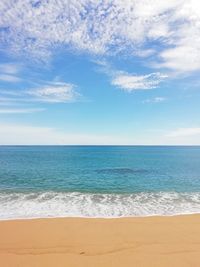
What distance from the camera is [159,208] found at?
1379 centimetres

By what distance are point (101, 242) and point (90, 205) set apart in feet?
20.6

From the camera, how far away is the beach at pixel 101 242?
22.9 feet

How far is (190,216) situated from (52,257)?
293 inches

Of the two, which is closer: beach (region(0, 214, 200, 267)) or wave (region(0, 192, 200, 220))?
beach (region(0, 214, 200, 267))

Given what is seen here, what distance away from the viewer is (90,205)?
14.5 meters

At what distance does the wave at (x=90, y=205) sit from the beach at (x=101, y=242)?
1.47 m

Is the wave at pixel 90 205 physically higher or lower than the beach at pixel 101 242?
lower

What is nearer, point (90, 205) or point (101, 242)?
point (101, 242)

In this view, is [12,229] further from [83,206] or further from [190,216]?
[190,216]

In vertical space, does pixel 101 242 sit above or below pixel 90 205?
above

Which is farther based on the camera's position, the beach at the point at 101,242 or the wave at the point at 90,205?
the wave at the point at 90,205

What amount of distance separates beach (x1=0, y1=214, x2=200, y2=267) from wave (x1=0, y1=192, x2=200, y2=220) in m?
1.47

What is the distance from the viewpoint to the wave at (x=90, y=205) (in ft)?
40.5

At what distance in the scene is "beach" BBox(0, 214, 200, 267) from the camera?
6.98m
